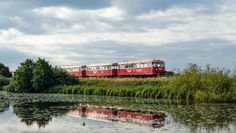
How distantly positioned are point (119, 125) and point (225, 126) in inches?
223

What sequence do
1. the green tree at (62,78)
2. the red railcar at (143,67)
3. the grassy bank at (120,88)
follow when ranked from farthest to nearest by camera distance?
the green tree at (62,78) < the red railcar at (143,67) < the grassy bank at (120,88)

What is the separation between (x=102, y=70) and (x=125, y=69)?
22.6 feet

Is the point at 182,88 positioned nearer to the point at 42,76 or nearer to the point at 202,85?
the point at 202,85

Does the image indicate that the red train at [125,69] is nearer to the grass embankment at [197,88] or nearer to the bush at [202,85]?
the grass embankment at [197,88]

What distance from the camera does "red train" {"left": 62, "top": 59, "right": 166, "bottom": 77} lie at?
70.2m

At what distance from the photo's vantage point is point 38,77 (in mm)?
72688

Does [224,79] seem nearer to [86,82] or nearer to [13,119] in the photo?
[13,119]

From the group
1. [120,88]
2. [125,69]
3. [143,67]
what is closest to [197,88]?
[120,88]

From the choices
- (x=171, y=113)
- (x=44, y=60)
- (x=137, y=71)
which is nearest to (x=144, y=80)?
(x=137, y=71)

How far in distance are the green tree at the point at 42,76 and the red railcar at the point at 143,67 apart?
12.6m

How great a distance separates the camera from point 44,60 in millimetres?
74812

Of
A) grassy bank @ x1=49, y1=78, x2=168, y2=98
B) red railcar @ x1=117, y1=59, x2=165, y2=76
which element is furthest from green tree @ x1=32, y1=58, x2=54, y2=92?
red railcar @ x1=117, y1=59, x2=165, y2=76

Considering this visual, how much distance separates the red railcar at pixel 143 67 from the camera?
7000 cm

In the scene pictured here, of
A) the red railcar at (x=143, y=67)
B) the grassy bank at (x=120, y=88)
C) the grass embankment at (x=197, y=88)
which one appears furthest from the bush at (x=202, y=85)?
the red railcar at (x=143, y=67)
